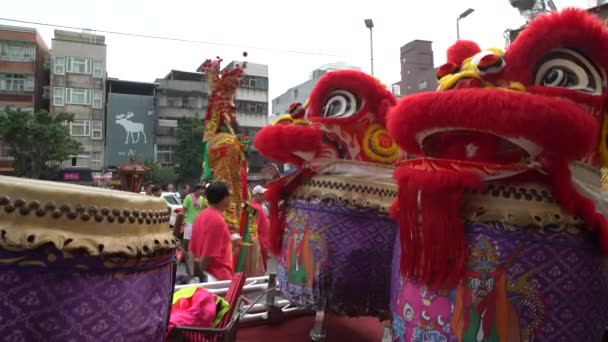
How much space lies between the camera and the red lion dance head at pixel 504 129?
131 centimetres

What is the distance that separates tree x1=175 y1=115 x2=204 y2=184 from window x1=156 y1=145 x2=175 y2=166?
3854 millimetres

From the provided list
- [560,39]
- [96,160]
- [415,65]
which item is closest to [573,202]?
[560,39]

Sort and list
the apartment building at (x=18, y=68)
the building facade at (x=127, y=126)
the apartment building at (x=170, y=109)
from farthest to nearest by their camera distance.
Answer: the apartment building at (x=170, y=109), the building facade at (x=127, y=126), the apartment building at (x=18, y=68)

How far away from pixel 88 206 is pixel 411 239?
3.07 ft

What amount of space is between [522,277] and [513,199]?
0.74 feet

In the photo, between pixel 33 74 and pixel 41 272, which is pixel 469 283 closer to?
pixel 41 272

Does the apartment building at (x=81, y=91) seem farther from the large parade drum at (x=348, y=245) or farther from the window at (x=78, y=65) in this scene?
the large parade drum at (x=348, y=245)

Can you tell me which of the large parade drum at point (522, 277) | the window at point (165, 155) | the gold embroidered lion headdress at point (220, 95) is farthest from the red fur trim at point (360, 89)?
the window at point (165, 155)

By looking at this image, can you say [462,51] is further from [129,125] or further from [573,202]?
[129,125]

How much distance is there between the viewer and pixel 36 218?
109cm

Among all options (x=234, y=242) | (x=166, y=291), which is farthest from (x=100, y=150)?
(x=166, y=291)

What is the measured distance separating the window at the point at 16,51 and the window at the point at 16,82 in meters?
0.95

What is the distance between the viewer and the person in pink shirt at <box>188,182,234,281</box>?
305cm

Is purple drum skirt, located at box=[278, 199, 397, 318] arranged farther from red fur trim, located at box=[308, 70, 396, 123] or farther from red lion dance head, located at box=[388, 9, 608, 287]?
red lion dance head, located at box=[388, 9, 608, 287]
